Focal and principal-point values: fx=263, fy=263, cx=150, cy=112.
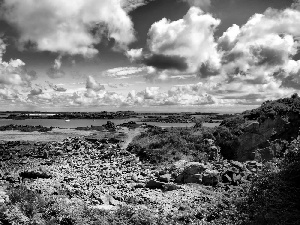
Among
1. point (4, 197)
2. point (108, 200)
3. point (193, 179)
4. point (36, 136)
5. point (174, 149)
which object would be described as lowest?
point (36, 136)

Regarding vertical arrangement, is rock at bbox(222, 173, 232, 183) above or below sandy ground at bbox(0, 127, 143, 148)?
above

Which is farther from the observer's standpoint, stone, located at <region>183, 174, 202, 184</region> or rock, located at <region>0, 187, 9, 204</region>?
stone, located at <region>183, 174, 202, 184</region>

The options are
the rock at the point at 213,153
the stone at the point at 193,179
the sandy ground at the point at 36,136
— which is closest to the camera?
the stone at the point at 193,179

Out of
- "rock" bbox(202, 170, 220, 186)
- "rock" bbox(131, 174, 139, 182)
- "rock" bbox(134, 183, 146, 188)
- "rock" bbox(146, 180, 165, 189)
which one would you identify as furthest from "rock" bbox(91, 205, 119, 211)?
"rock" bbox(202, 170, 220, 186)

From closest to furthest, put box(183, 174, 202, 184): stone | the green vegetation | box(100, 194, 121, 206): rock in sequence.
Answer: box(100, 194, 121, 206): rock → box(183, 174, 202, 184): stone → the green vegetation

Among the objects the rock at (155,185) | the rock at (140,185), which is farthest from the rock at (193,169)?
Result: the rock at (140,185)

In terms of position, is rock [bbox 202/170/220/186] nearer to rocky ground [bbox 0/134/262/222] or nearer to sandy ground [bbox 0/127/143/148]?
rocky ground [bbox 0/134/262/222]

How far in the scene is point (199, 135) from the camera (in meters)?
34.0

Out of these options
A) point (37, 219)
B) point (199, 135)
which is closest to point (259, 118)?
point (199, 135)

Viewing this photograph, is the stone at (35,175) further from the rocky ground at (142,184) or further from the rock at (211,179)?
the rock at (211,179)

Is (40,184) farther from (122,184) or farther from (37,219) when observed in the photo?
(37,219)

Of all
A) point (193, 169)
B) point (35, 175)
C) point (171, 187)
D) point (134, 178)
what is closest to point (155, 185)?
A: point (171, 187)

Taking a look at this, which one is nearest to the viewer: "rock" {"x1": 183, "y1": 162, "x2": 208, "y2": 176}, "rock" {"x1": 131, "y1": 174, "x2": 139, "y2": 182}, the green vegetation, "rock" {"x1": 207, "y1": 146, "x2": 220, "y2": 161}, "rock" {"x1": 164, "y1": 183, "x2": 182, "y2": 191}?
"rock" {"x1": 164, "y1": 183, "x2": 182, "y2": 191}

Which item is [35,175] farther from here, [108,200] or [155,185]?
[155,185]
